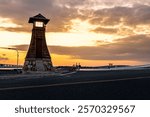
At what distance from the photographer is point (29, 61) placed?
76.0 m

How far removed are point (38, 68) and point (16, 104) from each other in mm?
63859

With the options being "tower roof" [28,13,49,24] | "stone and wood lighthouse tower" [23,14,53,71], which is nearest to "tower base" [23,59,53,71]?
"stone and wood lighthouse tower" [23,14,53,71]

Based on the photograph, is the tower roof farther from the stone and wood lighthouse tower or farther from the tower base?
the tower base

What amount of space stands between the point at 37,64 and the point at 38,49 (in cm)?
394

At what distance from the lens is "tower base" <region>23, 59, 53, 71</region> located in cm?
7562

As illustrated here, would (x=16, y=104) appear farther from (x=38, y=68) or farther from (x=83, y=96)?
(x=38, y=68)

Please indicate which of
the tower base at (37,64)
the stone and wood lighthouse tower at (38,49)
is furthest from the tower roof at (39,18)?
the tower base at (37,64)

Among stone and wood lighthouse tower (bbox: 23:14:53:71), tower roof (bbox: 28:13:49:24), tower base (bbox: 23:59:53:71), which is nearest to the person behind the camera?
tower roof (bbox: 28:13:49:24)

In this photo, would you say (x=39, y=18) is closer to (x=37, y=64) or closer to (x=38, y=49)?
(x=38, y=49)

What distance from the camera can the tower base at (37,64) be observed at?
75625 millimetres

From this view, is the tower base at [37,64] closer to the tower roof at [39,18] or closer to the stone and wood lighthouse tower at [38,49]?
the stone and wood lighthouse tower at [38,49]

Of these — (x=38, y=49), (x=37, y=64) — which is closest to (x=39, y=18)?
(x=38, y=49)

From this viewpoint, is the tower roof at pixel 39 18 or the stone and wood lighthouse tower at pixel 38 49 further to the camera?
the stone and wood lighthouse tower at pixel 38 49

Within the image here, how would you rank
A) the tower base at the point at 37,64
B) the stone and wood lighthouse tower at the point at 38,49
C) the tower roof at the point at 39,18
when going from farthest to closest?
1. the tower base at the point at 37,64
2. the stone and wood lighthouse tower at the point at 38,49
3. the tower roof at the point at 39,18
